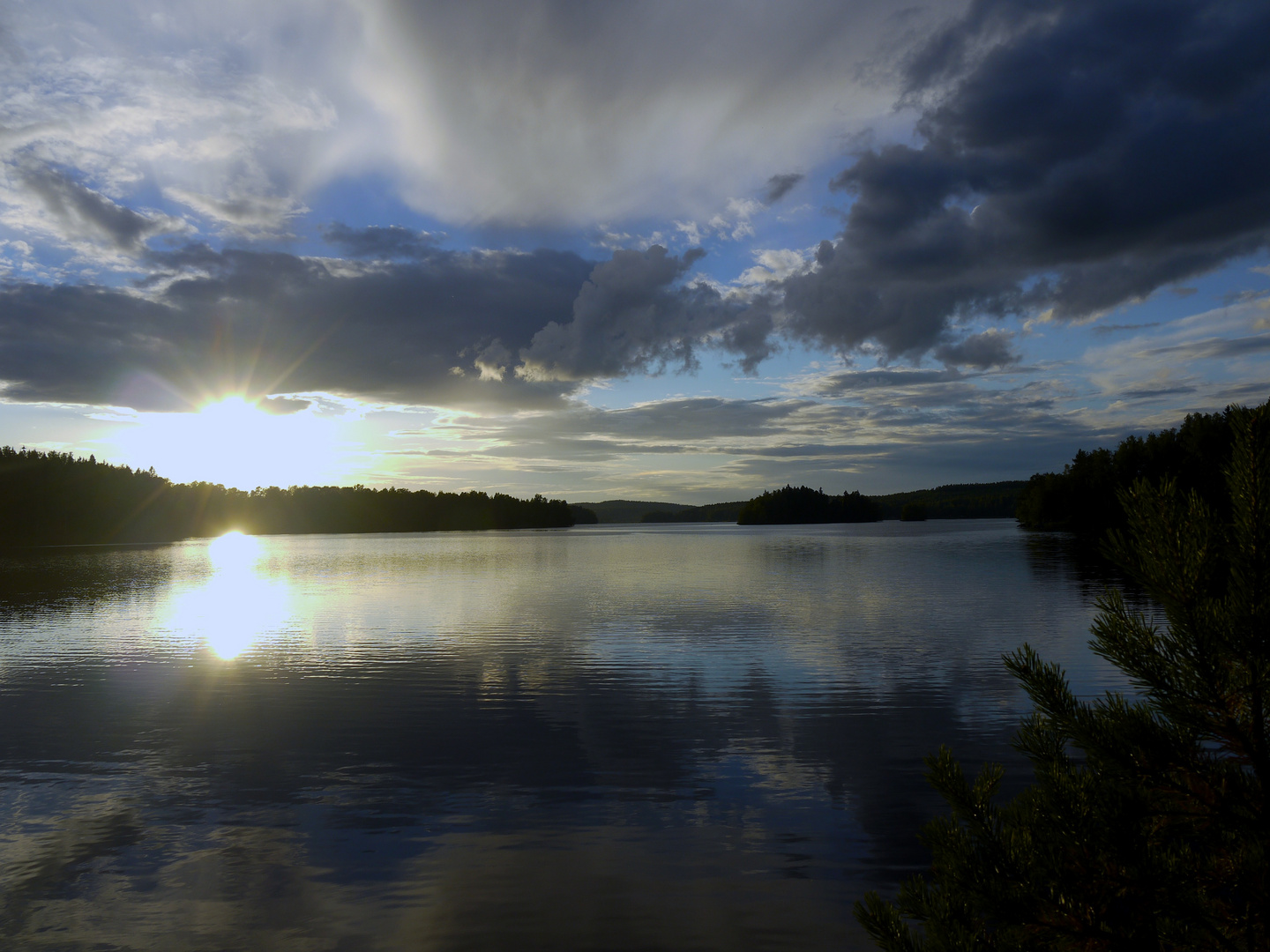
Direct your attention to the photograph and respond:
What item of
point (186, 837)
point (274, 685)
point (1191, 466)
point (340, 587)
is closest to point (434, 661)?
point (274, 685)

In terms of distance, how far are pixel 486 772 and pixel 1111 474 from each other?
12612 cm

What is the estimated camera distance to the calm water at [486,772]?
6902 mm

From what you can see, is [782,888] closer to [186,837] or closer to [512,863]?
[512,863]

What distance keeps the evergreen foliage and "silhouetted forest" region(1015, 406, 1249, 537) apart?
3024 inches

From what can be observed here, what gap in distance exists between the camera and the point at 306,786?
10.1 meters

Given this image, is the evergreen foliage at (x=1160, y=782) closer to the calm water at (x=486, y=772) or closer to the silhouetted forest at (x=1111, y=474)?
the calm water at (x=486, y=772)

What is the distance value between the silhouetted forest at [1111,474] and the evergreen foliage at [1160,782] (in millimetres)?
76811

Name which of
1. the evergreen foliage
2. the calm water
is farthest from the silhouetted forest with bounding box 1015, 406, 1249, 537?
the evergreen foliage

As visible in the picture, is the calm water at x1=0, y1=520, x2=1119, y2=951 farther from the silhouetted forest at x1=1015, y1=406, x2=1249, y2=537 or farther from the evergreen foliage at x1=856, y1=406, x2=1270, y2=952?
the silhouetted forest at x1=1015, y1=406, x2=1249, y2=537

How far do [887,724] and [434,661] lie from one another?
1188cm

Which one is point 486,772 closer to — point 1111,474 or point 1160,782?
point 1160,782

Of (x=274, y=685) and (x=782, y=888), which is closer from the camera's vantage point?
(x=782, y=888)

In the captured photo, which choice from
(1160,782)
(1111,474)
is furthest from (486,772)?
(1111,474)

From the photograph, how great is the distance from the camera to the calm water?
6.90 meters
